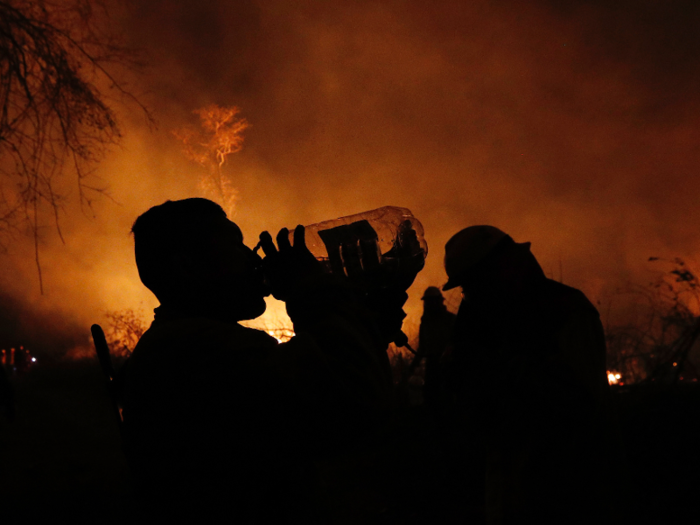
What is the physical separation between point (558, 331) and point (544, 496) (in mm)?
705

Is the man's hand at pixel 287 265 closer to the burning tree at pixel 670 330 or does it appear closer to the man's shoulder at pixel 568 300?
the man's shoulder at pixel 568 300

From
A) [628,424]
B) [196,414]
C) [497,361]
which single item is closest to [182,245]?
[196,414]

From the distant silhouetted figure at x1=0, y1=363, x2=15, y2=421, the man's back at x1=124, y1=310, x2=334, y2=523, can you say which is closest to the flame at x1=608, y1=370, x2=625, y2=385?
the man's back at x1=124, y1=310, x2=334, y2=523

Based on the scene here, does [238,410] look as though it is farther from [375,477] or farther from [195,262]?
[375,477]

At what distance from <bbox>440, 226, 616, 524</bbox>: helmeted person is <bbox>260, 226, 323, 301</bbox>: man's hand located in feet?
4.49

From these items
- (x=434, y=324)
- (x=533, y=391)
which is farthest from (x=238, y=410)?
(x=434, y=324)

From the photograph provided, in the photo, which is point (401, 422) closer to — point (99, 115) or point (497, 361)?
point (497, 361)

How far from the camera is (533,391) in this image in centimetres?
207

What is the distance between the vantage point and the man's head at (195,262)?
3.99ft

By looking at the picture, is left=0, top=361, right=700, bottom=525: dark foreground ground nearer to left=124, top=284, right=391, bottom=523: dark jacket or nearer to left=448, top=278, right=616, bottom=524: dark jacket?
left=448, top=278, right=616, bottom=524: dark jacket

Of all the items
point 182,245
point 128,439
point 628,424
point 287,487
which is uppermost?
point 182,245

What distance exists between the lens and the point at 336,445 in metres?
1.03

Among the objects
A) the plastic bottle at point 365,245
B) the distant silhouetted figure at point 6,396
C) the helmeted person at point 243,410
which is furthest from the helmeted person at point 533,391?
the distant silhouetted figure at point 6,396

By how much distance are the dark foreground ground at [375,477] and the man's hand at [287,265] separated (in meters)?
0.58
